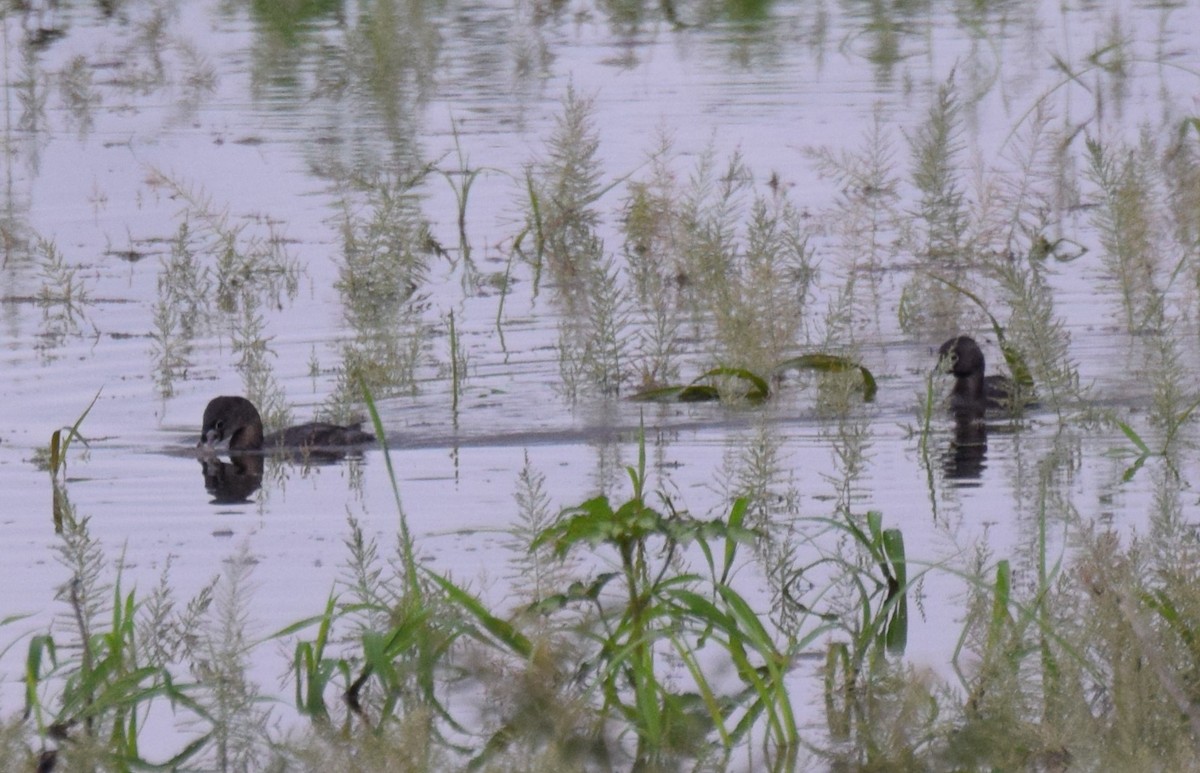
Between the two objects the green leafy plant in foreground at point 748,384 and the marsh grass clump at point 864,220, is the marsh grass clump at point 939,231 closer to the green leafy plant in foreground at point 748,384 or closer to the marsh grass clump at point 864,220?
the marsh grass clump at point 864,220

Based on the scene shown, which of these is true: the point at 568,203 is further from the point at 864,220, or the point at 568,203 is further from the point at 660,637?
the point at 660,637

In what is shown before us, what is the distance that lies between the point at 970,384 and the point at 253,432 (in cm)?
291

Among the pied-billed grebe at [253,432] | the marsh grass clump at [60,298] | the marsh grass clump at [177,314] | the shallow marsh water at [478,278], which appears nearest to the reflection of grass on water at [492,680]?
the shallow marsh water at [478,278]

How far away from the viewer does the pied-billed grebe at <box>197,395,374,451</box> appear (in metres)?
8.43

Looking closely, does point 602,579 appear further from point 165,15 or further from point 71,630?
point 165,15

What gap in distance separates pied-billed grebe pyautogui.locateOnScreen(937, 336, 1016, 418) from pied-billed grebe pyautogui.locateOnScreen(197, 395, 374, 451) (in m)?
2.38

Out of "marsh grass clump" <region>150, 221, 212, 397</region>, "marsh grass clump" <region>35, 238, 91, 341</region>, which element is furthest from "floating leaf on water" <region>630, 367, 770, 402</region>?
"marsh grass clump" <region>35, 238, 91, 341</region>

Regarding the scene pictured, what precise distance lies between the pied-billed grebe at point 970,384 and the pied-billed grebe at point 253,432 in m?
2.38

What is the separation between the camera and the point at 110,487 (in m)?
7.88

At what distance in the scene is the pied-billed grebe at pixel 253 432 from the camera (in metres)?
A: 8.43

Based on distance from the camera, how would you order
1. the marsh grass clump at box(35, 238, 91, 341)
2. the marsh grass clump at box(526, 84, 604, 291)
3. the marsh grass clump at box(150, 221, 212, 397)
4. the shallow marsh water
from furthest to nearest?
1. the marsh grass clump at box(526, 84, 604, 291)
2. the marsh grass clump at box(35, 238, 91, 341)
3. the marsh grass clump at box(150, 221, 212, 397)
4. the shallow marsh water

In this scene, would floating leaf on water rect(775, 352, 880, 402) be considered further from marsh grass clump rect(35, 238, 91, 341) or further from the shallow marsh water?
marsh grass clump rect(35, 238, 91, 341)

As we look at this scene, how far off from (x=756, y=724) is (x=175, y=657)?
61.1 inches

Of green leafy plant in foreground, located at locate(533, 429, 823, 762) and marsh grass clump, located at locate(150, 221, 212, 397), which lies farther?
marsh grass clump, located at locate(150, 221, 212, 397)
